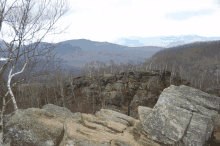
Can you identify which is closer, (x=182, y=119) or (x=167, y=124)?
(x=167, y=124)

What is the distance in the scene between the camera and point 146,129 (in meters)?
7.77

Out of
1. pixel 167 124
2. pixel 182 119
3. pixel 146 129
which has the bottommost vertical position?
pixel 146 129

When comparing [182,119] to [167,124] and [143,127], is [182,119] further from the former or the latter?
[143,127]

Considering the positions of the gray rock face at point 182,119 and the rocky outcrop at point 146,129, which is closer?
the rocky outcrop at point 146,129

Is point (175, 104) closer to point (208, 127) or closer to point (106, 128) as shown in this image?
point (208, 127)

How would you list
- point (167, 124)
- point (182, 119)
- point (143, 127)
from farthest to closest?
→ point (143, 127), point (182, 119), point (167, 124)

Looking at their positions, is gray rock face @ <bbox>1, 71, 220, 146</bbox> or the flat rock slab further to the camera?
the flat rock slab

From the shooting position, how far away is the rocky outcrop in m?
6.91

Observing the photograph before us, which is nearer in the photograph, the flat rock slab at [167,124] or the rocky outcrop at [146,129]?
the rocky outcrop at [146,129]

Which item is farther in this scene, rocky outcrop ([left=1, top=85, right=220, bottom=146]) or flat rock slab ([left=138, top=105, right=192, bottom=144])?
flat rock slab ([left=138, top=105, right=192, bottom=144])

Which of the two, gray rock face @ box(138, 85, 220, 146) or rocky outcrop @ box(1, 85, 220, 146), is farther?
gray rock face @ box(138, 85, 220, 146)

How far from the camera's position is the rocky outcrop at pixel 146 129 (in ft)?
22.7

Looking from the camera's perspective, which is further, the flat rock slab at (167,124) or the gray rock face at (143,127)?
the flat rock slab at (167,124)

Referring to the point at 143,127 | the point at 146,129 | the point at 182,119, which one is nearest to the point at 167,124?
the point at 182,119
